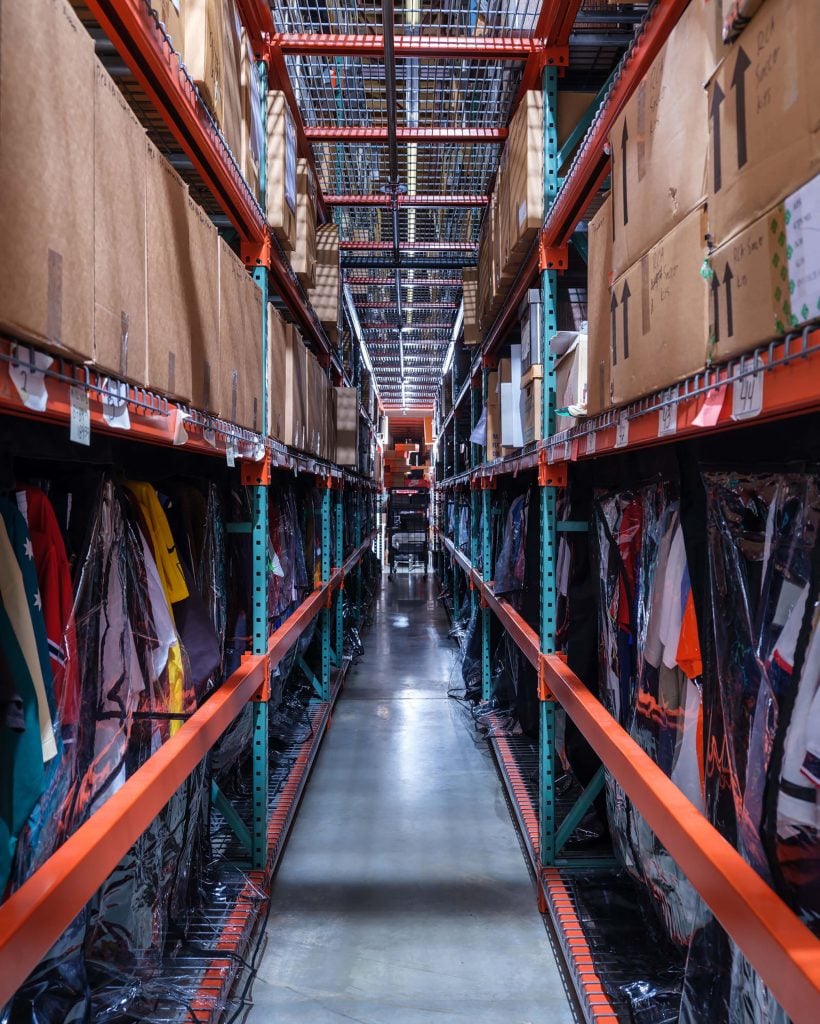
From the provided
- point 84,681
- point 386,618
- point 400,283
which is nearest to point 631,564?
point 84,681

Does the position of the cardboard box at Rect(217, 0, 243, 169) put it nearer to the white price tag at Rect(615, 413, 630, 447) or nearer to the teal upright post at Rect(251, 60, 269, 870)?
the teal upright post at Rect(251, 60, 269, 870)

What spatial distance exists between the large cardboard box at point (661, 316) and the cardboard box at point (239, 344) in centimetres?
98

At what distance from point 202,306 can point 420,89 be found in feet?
7.99

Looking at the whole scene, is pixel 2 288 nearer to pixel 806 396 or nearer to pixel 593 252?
pixel 806 396

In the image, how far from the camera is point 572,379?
2.07 meters

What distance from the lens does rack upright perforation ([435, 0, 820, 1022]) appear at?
2.72 feet

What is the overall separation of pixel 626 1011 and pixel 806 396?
1.68 meters

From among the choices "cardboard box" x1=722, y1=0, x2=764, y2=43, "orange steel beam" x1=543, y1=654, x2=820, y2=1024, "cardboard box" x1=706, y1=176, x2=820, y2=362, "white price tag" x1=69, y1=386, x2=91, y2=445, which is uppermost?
"cardboard box" x1=722, y1=0, x2=764, y2=43

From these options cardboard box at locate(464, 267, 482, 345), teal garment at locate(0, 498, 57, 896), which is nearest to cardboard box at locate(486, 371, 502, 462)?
cardboard box at locate(464, 267, 482, 345)

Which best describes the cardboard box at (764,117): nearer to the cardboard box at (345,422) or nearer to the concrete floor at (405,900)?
the concrete floor at (405,900)

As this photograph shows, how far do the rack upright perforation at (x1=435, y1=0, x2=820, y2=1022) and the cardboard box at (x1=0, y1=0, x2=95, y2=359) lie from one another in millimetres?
898

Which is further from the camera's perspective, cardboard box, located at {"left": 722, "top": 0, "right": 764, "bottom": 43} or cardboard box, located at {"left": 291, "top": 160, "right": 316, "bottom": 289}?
cardboard box, located at {"left": 291, "top": 160, "right": 316, "bottom": 289}

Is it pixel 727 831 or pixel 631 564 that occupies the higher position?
pixel 631 564

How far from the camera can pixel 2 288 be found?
0.77m
